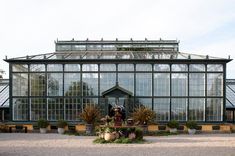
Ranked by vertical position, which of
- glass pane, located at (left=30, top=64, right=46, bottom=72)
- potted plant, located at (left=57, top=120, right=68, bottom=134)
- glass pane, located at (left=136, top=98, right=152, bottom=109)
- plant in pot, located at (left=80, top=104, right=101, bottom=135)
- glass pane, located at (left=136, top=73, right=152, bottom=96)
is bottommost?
potted plant, located at (left=57, top=120, right=68, bottom=134)

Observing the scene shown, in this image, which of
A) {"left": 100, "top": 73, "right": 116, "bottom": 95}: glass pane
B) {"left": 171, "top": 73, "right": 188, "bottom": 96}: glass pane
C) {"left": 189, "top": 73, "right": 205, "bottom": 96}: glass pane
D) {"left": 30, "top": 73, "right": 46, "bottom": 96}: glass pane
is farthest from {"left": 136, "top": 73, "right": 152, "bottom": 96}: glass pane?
{"left": 30, "top": 73, "right": 46, "bottom": 96}: glass pane

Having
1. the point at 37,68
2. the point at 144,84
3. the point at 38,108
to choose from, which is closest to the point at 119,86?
the point at 144,84

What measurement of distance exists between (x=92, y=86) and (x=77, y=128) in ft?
13.3

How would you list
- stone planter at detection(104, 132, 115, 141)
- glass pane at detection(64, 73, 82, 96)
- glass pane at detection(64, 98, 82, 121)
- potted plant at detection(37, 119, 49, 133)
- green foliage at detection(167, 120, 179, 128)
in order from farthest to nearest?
glass pane at detection(64, 73, 82, 96), glass pane at detection(64, 98, 82, 121), potted plant at detection(37, 119, 49, 133), green foliage at detection(167, 120, 179, 128), stone planter at detection(104, 132, 115, 141)

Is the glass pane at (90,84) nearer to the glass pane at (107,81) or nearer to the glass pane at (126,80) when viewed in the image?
the glass pane at (107,81)

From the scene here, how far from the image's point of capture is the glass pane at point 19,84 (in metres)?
30.4

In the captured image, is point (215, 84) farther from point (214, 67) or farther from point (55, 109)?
point (55, 109)

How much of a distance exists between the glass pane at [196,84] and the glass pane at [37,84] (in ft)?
43.9

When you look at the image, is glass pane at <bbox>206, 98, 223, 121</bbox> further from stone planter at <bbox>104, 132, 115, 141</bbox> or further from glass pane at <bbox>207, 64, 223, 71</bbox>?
stone planter at <bbox>104, 132, 115, 141</bbox>

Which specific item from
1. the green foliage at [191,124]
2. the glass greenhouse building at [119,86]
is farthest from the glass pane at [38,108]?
the green foliage at [191,124]

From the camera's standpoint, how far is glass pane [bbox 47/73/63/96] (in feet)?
99.5

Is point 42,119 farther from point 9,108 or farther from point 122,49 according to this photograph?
point 122,49

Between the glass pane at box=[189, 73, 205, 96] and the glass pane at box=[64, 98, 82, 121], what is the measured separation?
10174mm

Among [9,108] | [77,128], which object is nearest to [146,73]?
[77,128]
